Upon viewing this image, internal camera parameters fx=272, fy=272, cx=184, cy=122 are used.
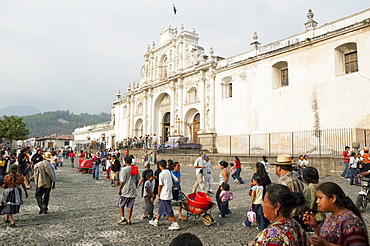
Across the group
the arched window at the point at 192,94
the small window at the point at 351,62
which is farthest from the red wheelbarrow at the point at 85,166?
the small window at the point at 351,62

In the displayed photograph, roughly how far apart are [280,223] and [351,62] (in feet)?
58.1

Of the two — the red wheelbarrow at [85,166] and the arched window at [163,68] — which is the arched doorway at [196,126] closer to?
the arched window at [163,68]

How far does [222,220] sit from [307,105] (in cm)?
1399

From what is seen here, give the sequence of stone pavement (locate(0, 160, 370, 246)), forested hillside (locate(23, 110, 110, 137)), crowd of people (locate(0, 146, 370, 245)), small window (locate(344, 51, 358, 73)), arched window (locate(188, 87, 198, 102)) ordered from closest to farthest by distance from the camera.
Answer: crowd of people (locate(0, 146, 370, 245))
stone pavement (locate(0, 160, 370, 246))
small window (locate(344, 51, 358, 73))
arched window (locate(188, 87, 198, 102))
forested hillside (locate(23, 110, 110, 137))

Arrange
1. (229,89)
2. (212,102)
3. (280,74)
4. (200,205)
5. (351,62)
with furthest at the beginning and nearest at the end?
(212,102) → (229,89) → (280,74) → (351,62) → (200,205)

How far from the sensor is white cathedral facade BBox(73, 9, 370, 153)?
53.0ft

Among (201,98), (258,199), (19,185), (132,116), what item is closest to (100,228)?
(19,185)

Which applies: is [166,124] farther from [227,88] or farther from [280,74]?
[280,74]

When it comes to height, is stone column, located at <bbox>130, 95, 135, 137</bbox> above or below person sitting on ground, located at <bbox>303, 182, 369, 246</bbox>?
above

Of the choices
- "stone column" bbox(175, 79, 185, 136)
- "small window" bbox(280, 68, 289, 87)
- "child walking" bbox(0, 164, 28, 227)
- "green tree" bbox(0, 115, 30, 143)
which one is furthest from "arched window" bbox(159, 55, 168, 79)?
"child walking" bbox(0, 164, 28, 227)

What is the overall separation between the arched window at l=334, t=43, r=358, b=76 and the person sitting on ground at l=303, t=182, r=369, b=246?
55.1ft

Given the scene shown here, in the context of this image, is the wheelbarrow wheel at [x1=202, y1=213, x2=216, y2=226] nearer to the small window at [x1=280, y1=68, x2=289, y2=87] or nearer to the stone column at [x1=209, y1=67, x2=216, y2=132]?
the small window at [x1=280, y1=68, x2=289, y2=87]

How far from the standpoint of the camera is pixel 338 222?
2346 mm

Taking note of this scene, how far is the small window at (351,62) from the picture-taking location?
16370 millimetres
